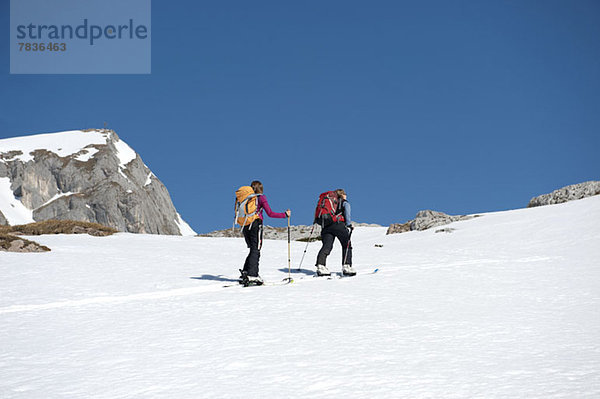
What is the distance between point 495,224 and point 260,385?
73.6 ft

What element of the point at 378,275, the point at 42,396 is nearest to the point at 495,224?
the point at 378,275

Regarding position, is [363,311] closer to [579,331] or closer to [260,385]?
[579,331]

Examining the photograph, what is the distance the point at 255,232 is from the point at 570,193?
1078 inches

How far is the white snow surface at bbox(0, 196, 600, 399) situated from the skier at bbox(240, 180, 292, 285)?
0.87m

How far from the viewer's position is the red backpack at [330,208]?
45.5ft

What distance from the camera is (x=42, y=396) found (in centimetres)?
451

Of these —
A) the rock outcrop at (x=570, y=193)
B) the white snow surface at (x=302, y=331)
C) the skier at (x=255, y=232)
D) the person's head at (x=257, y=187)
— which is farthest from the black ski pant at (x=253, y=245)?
the rock outcrop at (x=570, y=193)

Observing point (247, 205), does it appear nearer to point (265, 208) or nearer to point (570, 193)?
point (265, 208)

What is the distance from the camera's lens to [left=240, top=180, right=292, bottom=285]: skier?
11805mm

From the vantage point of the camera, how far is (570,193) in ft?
106

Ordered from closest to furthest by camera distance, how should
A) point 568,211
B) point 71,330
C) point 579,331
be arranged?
point 579,331 → point 71,330 → point 568,211

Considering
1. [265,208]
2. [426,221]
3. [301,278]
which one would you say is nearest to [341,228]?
[301,278]

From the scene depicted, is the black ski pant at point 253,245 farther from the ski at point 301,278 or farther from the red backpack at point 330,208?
the red backpack at point 330,208

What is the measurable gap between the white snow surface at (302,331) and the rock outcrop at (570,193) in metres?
19.1
